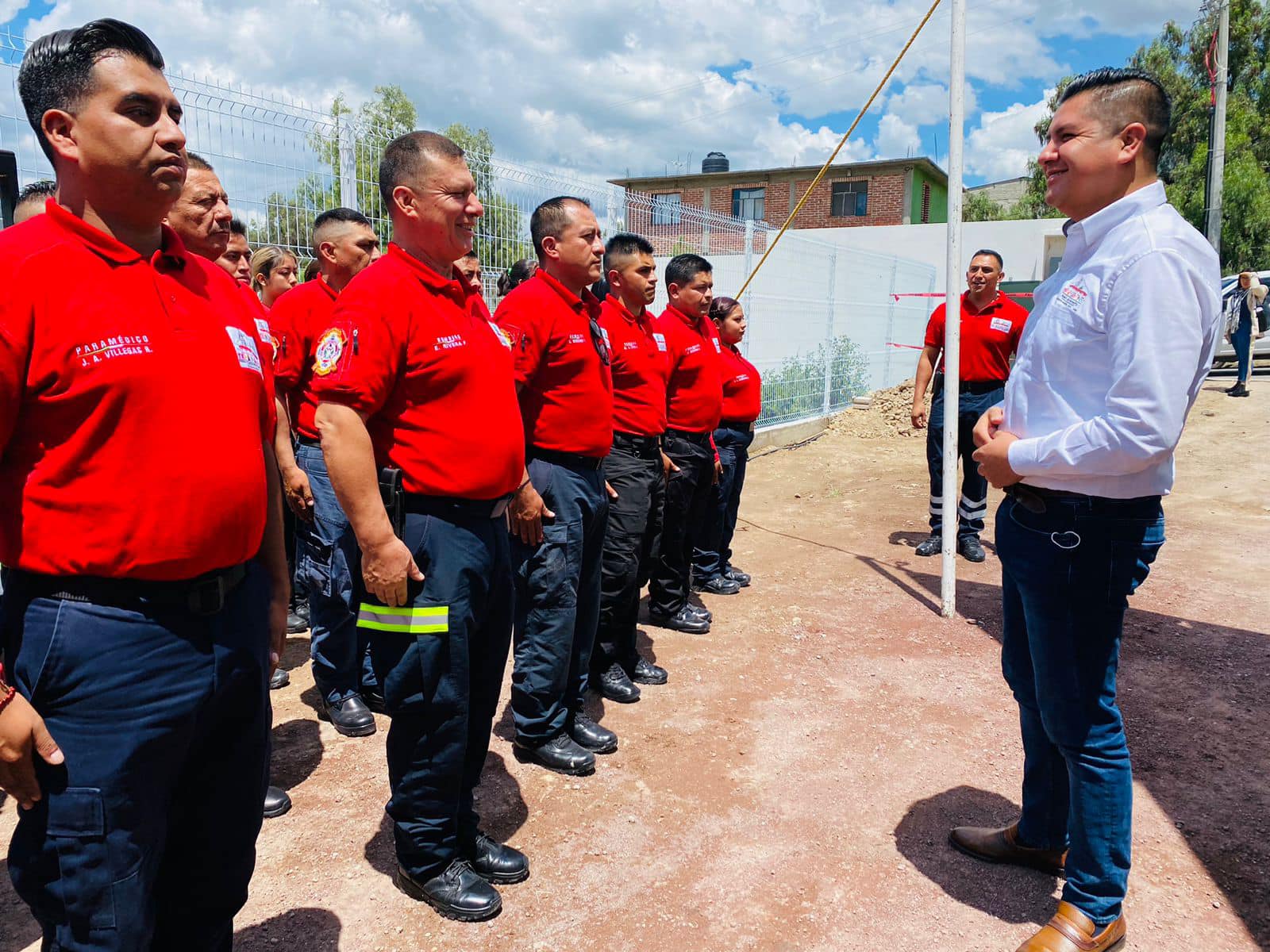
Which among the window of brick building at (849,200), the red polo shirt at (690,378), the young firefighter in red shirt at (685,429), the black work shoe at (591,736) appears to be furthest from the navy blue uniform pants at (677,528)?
the window of brick building at (849,200)

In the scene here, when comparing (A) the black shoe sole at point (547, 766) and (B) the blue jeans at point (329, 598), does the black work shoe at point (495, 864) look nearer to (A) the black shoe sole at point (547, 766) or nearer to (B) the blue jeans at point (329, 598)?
(A) the black shoe sole at point (547, 766)

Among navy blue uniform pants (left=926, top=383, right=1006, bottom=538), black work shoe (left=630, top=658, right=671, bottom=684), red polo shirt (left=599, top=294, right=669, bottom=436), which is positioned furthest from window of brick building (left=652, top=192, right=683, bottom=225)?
black work shoe (left=630, top=658, right=671, bottom=684)

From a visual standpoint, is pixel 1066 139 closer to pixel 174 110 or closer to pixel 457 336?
pixel 457 336

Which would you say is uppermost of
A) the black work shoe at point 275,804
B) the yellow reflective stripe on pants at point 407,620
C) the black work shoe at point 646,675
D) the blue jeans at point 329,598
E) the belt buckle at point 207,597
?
the belt buckle at point 207,597

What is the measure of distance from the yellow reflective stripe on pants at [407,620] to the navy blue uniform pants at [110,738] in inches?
25.3

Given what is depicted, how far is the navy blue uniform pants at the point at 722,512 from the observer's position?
5762 millimetres

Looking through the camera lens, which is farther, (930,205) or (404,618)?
(930,205)

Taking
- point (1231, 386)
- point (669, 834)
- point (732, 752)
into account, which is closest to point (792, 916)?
point (669, 834)

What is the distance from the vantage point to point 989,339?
6.28 m

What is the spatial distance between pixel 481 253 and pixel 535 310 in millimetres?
3797

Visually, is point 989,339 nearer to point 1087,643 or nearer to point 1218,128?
point 1087,643

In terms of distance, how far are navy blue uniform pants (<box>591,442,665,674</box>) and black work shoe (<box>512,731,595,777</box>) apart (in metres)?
0.67

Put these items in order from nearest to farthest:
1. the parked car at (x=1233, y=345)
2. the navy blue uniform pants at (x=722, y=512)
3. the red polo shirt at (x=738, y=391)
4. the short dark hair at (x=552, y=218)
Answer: the short dark hair at (x=552, y=218) → the navy blue uniform pants at (x=722, y=512) → the red polo shirt at (x=738, y=391) → the parked car at (x=1233, y=345)

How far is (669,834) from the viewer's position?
304 cm
